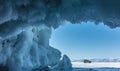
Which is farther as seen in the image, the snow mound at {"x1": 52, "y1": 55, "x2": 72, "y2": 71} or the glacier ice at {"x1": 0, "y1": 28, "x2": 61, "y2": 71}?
the snow mound at {"x1": 52, "y1": 55, "x2": 72, "y2": 71}

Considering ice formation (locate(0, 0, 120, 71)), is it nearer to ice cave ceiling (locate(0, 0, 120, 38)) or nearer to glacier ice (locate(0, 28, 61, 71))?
ice cave ceiling (locate(0, 0, 120, 38))

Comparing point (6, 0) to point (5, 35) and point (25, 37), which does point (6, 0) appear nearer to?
point (5, 35)

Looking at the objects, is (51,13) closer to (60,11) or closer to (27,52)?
(60,11)

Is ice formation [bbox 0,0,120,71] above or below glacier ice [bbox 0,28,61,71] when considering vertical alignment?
above

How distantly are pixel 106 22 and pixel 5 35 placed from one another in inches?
195

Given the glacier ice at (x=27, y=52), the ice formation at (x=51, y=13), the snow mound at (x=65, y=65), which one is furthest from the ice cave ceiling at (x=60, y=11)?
the snow mound at (x=65, y=65)

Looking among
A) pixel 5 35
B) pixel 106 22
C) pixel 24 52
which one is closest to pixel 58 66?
pixel 24 52

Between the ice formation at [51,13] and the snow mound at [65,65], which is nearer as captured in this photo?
the ice formation at [51,13]

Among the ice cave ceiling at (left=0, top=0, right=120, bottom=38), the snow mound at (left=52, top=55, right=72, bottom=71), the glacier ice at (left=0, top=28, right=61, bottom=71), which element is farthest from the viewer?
the snow mound at (left=52, top=55, right=72, bottom=71)

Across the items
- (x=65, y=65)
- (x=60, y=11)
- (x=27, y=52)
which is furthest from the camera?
(x=65, y=65)

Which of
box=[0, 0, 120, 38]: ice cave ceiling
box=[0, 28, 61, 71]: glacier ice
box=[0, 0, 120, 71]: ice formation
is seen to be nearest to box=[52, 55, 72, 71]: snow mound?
box=[0, 28, 61, 71]: glacier ice

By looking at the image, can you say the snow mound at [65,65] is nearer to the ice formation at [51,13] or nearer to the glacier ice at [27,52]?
the glacier ice at [27,52]

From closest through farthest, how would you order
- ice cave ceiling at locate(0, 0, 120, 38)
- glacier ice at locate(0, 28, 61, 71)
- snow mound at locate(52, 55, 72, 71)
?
1. ice cave ceiling at locate(0, 0, 120, 38)
2. glacier ice at locate(0, 28, 61, 71)
3. snow mound at locate(52, 55, 72, 71)

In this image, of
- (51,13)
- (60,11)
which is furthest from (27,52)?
(60,11)
